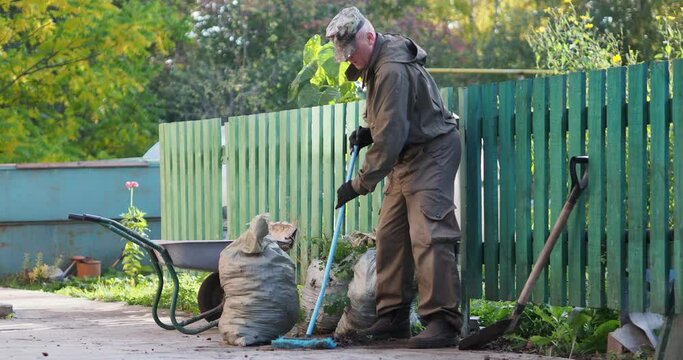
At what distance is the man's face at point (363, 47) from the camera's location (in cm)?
726

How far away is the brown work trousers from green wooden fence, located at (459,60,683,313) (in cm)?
36

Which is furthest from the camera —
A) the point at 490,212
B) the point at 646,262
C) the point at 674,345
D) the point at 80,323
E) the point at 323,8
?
the point at 323,8

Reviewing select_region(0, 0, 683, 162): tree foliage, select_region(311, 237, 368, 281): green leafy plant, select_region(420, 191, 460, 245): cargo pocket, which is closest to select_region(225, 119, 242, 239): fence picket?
select_region(0, 0, 683, 162): tree foliage

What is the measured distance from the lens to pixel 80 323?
9281 mm

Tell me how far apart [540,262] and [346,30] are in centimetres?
172

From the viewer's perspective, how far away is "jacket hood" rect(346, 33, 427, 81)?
7.22 meters

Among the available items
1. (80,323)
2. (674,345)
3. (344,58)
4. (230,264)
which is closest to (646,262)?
(674,345)

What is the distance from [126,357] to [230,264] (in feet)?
4.52

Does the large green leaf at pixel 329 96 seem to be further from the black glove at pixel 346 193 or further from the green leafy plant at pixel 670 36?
the black glove at pixel 346 193

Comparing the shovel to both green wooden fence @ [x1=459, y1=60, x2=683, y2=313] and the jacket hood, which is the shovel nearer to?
green wooden fence @ [x1=459, y1=60, x2=683, y2=313]

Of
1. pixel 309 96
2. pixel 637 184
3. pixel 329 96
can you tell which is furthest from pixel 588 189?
pixel 309 96

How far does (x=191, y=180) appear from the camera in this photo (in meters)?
11.7

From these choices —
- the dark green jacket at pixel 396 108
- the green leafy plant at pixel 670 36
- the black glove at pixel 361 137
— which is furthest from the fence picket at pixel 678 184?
the green leafy plant at pixel 670 36

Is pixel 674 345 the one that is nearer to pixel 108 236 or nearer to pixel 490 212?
pixel 490 212
